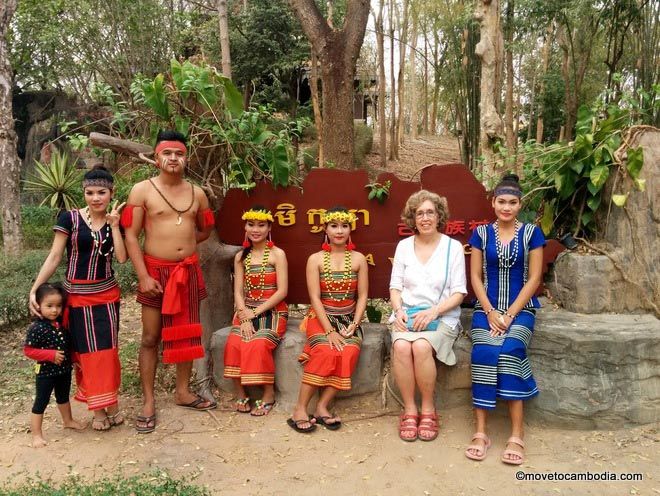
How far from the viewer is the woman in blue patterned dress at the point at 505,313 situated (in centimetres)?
296

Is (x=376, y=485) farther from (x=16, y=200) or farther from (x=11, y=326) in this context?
(x=16, y=200)

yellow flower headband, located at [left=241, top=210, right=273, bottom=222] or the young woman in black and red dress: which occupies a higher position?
yellow flower headband, located at [left=241, top=210, right=273, bottom=222]

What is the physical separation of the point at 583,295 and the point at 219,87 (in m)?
2.75

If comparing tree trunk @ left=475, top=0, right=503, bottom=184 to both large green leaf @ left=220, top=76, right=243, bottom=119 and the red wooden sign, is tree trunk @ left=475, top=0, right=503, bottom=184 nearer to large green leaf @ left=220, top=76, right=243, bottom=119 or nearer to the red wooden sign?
the red wooden sign

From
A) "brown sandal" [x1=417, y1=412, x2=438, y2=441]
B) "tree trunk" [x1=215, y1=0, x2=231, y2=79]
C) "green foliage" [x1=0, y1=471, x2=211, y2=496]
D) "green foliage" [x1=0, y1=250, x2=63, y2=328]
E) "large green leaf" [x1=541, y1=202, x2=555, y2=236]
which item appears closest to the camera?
"green foliage" [x1=0, y1=471, x2=211, y2=496]

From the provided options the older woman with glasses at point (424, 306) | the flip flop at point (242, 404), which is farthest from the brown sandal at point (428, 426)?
the flip flop at point (242, 404)

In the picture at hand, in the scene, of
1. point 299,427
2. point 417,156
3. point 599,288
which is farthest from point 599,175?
point 417,156

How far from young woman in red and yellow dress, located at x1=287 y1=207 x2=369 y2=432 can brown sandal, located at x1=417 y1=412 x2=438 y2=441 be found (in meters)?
0.47

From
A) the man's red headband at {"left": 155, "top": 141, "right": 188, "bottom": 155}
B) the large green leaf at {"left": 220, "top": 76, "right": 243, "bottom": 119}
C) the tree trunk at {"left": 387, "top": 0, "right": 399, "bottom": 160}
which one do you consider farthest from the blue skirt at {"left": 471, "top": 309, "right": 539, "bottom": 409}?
the tree trunk at {"left": 387, "top": 0, "right": 399, "bottom": 160}

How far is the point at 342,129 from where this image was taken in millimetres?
6633

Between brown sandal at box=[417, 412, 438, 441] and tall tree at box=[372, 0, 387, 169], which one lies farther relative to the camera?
tall tree at box=[372, 0, 387, 169]

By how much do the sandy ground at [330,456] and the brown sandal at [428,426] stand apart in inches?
1.7

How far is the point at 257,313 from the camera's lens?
3473 millimetres

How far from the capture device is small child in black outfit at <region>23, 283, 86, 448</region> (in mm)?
A: 3047
